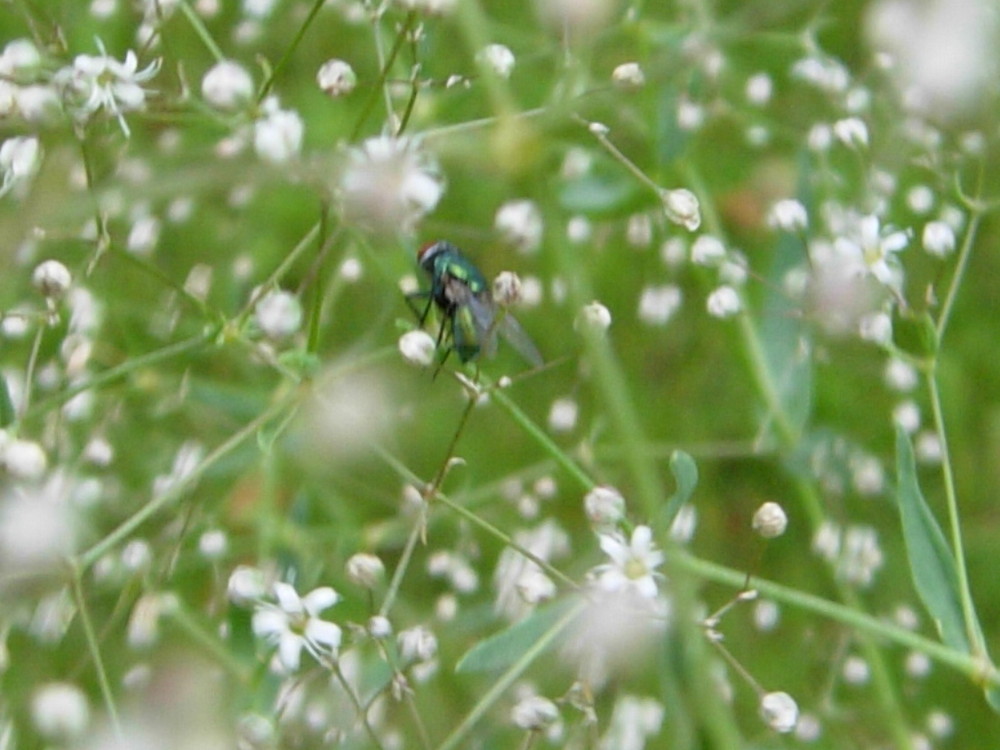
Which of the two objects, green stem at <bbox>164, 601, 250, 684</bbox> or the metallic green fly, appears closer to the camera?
the metallic green fly

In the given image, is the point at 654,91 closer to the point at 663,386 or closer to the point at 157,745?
the point at 663,386

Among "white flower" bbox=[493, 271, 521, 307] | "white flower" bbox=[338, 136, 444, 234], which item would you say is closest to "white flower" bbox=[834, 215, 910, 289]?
"white flower" bbox=[493, 271, 521, 307]

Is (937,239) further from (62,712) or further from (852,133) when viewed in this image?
(62,712)

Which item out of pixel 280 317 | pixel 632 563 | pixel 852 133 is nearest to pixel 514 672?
pixel 632 563

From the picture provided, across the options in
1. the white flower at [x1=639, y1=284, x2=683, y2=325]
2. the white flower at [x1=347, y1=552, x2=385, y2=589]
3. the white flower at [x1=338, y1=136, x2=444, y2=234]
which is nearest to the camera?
the white flower at [x1=338, y1=136, x2=444, y2=234]

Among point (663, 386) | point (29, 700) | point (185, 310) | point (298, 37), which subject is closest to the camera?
point (298, 37)

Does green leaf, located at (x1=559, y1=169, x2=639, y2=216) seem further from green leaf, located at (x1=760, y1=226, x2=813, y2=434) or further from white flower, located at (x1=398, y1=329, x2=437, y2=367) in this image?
white flower, located at (x1=398, y1=329, x2=437, y2=367)

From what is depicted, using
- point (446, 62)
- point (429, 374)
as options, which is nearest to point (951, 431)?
point (429, 374)
